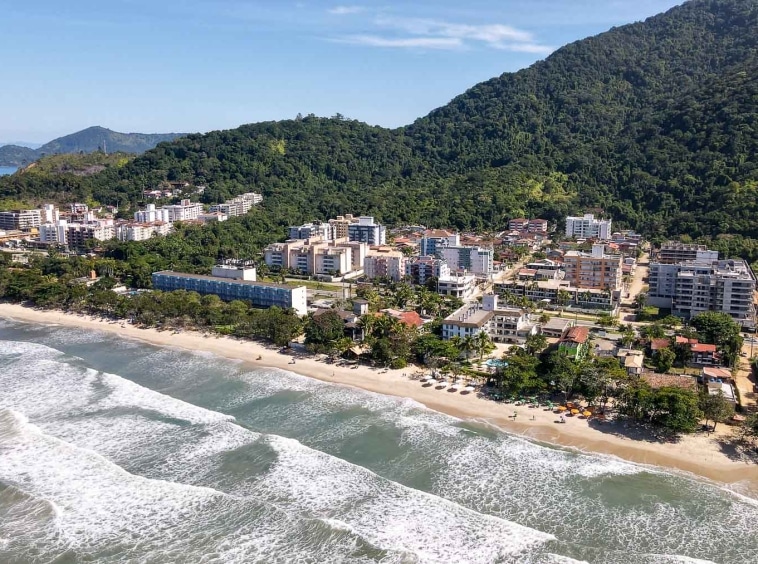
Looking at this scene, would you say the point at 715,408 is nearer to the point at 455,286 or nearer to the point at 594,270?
the point at 455,286

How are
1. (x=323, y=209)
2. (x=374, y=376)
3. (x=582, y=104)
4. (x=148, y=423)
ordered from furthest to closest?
(x=582, y=104) → (x=323, y=209) → (x=374, y=376) → (x=148, y=423)

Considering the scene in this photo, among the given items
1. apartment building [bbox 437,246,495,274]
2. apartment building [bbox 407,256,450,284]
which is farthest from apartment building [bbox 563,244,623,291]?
apartment building [bbox 407,256,450,284]

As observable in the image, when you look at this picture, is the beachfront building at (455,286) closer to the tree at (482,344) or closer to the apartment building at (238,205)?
the tree at (482,344)

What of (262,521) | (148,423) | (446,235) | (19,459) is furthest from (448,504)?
(446,235)

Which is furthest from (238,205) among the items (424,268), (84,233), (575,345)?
(575,345)

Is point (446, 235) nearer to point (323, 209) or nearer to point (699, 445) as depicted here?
point (323, 209)
